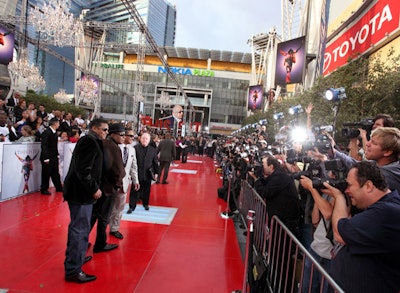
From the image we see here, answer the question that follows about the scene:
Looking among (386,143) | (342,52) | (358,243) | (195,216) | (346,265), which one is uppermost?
(342,52)

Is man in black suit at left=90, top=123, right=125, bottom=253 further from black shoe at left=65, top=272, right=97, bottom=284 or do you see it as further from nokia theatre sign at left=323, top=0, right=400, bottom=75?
nokia theatre sign at left=323, top=0, right=400, bottom=75

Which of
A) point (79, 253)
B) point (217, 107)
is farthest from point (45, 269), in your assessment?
point (217, 107)

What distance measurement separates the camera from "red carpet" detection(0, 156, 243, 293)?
334 centimetres

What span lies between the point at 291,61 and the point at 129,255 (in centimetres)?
1763

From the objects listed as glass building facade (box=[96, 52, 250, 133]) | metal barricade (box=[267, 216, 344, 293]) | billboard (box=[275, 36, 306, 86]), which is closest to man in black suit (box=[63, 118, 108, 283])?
metal barricade (box=[267, 216, 344, 293])

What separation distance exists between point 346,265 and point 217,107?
66.8 meters

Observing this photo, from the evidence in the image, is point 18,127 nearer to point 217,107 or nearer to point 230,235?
point 230,235

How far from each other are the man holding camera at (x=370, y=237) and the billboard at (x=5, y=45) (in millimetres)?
19744

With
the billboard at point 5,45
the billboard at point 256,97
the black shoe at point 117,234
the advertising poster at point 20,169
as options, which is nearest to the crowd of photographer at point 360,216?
the black shoe at point 117,234

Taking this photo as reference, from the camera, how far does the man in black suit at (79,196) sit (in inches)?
127

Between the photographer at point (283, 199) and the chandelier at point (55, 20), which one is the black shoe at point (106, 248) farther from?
the chandelier at point (55, 20)

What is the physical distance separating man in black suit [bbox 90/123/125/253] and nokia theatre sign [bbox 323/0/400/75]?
22.5ft

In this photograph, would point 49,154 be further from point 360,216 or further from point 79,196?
point 360,216

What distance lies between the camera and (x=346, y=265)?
1875 millimetres
